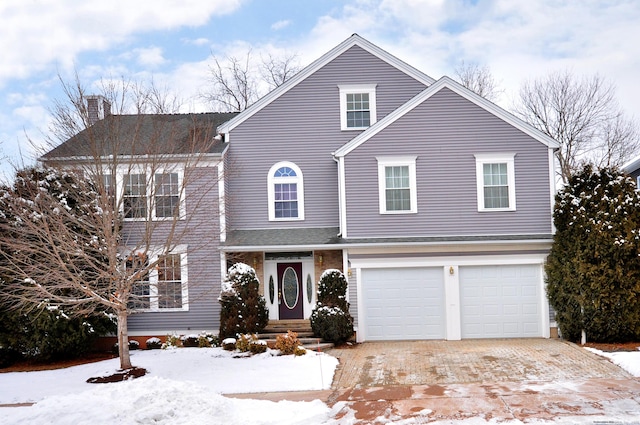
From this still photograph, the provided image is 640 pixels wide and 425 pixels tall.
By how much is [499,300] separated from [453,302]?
140 cm

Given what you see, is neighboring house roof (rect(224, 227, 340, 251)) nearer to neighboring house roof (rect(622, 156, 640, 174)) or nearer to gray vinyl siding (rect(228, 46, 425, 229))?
gray vinyl siding (rect(228, 46, 425, 229))

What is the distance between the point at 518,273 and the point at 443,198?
3.14 m

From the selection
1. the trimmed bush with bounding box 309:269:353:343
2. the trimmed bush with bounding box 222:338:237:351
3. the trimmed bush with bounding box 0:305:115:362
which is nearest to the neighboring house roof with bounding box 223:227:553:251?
the trimmed bush with bounding box 309:269:353:343

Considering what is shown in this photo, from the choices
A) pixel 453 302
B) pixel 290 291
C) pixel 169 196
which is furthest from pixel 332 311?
pixel 169 196

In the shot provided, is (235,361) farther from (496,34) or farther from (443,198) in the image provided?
(496,34)

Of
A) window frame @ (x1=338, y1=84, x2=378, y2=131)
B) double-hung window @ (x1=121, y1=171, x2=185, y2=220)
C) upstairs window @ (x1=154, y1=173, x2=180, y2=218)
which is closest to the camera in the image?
double-hung window @ (x1=121, y1=171, x2=185, y2=220)

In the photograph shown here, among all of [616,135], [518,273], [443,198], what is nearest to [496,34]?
[443,198]

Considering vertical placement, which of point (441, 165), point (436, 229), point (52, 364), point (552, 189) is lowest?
point (52, 364)

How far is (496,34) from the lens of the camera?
19.1 m

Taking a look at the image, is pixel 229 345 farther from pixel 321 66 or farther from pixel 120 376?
pixel 321 66

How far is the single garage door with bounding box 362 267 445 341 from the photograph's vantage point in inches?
691

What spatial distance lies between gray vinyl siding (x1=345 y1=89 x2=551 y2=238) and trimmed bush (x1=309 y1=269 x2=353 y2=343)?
5.22 feet

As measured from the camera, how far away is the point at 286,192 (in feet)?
62.6

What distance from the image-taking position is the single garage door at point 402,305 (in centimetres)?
1756
